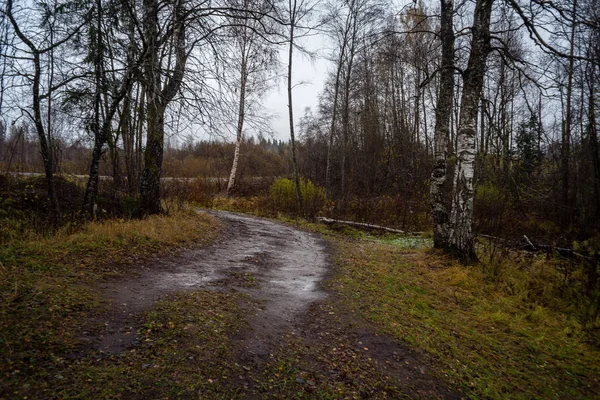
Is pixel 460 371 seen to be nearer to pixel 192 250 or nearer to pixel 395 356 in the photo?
pixel 395 356

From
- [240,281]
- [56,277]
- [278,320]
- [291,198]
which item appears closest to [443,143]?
[240,281]

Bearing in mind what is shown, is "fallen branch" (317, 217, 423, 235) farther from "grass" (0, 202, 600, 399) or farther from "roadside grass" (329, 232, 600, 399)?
"grass" (0, 202, 600, 399)

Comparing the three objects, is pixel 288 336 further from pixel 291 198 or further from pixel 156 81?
pixel 291 198

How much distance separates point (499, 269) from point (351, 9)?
1418 centimetres

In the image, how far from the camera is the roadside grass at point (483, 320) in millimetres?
3489

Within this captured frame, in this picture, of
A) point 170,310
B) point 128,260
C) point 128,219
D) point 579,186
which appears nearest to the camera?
point 170,310

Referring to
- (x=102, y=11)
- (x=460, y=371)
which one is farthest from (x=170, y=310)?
(x=102, y=11)

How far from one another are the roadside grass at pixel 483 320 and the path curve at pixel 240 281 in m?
0.76

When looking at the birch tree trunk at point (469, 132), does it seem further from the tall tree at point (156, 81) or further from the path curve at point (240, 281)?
the tall tree at point (156, 81)

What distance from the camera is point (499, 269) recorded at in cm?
655

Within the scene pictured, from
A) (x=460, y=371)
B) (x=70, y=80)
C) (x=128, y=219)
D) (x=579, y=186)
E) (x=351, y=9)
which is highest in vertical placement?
(x=351, y=9)

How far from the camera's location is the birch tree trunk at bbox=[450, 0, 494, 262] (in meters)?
6.66

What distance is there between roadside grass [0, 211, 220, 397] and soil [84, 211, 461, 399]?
0.80 feet

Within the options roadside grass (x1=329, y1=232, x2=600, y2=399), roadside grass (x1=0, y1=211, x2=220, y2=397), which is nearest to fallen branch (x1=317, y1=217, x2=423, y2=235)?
roadside grass (x1=329, y1=232, x2=600, y2=399)
